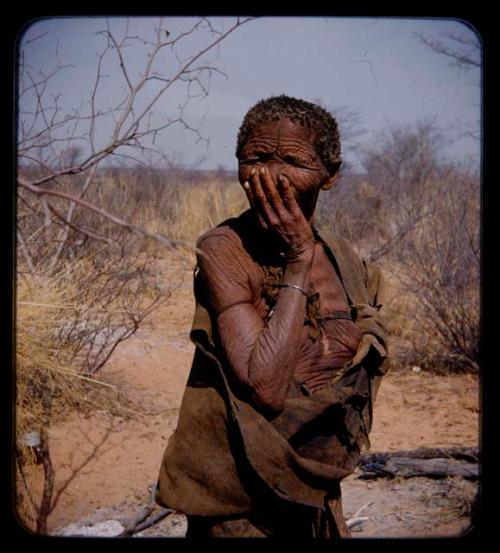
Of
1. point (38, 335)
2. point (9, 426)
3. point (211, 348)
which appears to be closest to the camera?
point (211, 348)

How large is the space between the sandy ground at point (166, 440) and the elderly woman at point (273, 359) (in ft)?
5.65

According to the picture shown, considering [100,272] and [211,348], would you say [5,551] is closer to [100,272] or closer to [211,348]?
[211,348]

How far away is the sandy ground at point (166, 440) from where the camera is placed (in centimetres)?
400

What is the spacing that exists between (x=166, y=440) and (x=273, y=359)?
3.58 meters

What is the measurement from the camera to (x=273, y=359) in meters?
1.96

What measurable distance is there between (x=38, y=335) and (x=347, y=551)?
2922 millimetres

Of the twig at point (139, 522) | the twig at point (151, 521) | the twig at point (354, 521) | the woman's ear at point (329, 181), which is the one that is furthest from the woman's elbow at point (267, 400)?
the twig at point (354, 521)

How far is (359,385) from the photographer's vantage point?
7.50 ft

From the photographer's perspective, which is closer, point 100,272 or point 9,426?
point 9,426

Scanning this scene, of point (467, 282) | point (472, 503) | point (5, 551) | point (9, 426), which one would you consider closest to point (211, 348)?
point (9, 426)

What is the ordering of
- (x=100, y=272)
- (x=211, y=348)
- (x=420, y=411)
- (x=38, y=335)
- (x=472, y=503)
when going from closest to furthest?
(x=211, y=348) → (x=472, y=503) → (x=38, y=335) → (x=100, y=272) → (x=420, y=411)

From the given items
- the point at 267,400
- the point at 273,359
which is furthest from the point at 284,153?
the point at 267,400

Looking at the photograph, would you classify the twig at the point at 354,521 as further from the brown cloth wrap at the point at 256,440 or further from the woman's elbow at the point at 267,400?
the woman's elbow at the point at 267,400

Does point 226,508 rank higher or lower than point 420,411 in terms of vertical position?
higher
